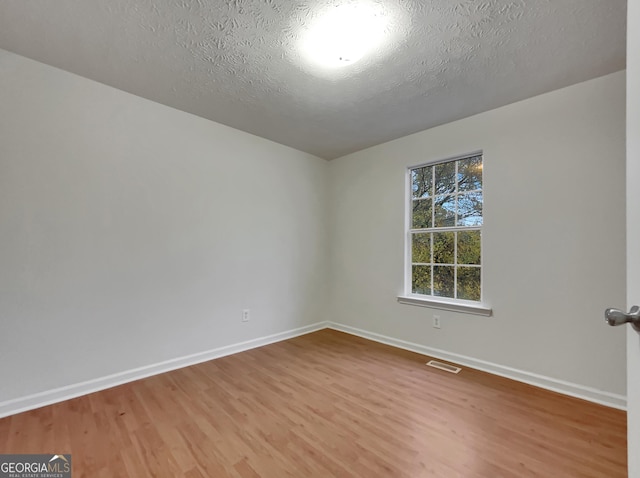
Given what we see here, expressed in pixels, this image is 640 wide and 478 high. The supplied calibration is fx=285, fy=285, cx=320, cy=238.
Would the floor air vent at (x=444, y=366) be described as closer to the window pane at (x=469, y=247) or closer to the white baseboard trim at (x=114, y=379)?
the window pane at (x=469, y=247)

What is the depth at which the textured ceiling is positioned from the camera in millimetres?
1604

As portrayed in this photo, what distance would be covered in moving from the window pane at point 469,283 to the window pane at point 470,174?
83cm

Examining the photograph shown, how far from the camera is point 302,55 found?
1.97 m

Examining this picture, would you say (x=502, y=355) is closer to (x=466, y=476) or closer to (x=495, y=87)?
(x=466, y=476)

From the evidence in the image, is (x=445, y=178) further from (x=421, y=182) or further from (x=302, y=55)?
(x=302, y=55)

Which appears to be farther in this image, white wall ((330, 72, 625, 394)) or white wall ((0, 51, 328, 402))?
white wall ((330, 72, 625, 394))

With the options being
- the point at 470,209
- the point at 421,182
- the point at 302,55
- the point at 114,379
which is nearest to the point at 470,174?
the point at 470,209

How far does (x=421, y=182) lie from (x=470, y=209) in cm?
65

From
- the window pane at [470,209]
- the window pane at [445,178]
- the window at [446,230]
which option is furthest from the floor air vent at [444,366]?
the window pane at [445,178]

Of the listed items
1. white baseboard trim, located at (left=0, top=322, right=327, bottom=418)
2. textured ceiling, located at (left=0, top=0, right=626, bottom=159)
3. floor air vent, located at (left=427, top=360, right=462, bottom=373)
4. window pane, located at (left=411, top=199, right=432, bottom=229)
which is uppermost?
textured ceiling, located at (left=0, top=0, right=626, bottom=159)

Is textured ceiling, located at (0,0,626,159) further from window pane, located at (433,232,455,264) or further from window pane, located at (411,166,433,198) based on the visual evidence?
window pane, located at (433,232,455,264)

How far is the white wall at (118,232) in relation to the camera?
2016 mm

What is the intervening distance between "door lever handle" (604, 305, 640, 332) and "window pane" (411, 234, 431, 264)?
8.42 ft
